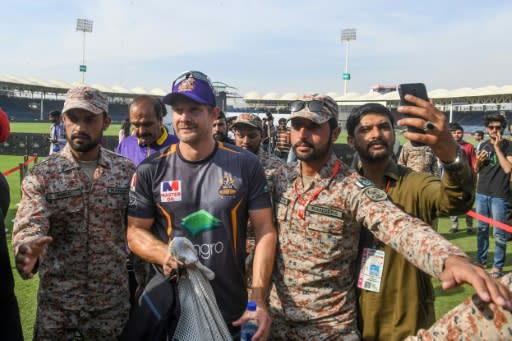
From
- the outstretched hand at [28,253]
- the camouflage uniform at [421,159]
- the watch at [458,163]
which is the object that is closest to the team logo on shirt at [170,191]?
the outstretched hand at [28,253]

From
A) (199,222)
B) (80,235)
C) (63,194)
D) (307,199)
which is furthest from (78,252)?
(307,199)

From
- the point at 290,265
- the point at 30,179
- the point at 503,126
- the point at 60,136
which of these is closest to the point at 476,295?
the point at 290,265

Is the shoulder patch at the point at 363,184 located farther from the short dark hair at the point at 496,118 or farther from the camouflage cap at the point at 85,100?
the short dark hair at the point at 496,118

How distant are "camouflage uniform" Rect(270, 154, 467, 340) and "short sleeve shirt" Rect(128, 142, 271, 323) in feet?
0.74

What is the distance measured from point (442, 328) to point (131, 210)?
5.65ft

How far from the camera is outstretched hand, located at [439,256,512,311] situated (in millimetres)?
1235

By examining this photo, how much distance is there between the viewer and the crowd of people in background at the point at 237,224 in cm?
229

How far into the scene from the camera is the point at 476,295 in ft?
4.25

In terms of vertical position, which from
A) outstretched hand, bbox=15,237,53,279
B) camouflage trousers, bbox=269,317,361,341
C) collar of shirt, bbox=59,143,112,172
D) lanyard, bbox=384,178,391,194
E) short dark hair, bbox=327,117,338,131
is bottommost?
camouflage trousers, bbox=269,317,361,341

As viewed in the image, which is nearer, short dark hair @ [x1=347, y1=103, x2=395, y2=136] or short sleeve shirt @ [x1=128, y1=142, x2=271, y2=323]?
short sleeve shirt @ [x1=128, y1=142, x2=271, y2=323]

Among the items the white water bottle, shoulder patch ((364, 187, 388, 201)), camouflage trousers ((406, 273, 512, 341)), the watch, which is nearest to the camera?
camouflage trousers ((406, 273, 512, 341))

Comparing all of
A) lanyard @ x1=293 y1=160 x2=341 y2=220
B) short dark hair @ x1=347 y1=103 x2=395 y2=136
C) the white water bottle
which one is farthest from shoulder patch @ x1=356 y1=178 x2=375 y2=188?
the white water bottle

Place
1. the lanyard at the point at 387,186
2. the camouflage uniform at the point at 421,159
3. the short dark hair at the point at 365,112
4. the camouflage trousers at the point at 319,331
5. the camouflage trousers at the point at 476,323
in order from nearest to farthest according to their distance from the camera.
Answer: the camouflage trousers at the point at 476,323 < the camouflage trousers at the point at 319,331 < the lanyard at the point at 387,186 < the short dark hair at the point at 365,112 < the camouflage uniform at the point at 421,159

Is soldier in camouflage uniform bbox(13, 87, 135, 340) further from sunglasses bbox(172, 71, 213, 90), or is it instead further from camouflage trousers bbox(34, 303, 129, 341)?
sunglasses bbox(172, 71, 213, 90)
